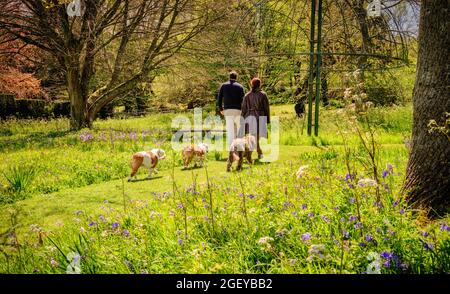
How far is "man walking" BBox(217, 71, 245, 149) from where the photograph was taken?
9.20 m

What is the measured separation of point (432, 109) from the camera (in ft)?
11.9

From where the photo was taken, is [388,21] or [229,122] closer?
[229,122]

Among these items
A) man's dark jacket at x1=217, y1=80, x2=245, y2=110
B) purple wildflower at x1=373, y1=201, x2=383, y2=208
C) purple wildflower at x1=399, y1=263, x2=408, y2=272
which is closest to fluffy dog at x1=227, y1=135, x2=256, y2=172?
man's dark jacket at x1=217, y1=80, x2=245, y2=110

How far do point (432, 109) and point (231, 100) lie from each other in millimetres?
5930

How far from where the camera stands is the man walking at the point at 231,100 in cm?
920

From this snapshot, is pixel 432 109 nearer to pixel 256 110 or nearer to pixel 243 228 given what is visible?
pixel 243 228

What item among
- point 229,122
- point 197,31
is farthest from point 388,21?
point 197,31

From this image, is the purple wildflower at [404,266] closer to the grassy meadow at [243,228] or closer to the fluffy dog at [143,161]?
the grassy meadow at [243,228]

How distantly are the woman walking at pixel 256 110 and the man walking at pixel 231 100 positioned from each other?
60cm

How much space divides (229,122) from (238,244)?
6.52 m

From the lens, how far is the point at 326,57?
1678 centimetres

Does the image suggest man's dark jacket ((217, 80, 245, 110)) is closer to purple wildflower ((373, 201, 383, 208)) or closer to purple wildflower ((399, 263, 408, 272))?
purple wildflower ((373, 201, 383, 208))

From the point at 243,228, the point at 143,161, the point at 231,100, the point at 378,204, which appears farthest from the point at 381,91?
the point at 243,228
